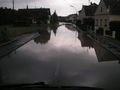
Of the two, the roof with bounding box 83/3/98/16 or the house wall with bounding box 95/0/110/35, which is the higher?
the roof with bounding box 83/3/98/16

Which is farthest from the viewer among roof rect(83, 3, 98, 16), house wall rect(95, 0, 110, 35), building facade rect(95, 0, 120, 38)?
roof rect(83, 3, 98, 16)

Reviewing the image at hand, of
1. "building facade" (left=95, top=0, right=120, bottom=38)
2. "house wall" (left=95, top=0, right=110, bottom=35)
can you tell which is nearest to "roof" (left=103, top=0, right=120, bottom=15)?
"building facade" (left=95, top=0, right=120, bottom=38)

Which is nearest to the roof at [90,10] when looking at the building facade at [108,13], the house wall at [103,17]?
the house wall at [103,17]

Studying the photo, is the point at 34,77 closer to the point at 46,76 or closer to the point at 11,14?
the point at 46,76

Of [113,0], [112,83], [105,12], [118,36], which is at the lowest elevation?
[112,83]

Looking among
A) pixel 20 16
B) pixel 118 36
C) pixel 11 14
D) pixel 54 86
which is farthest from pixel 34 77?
pixel 20 16


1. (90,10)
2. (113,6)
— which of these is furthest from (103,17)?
(90,10)

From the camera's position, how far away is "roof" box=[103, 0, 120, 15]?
34.8 m

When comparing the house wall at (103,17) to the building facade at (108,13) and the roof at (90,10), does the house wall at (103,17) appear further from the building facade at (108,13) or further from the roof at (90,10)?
the roof at (90,10)

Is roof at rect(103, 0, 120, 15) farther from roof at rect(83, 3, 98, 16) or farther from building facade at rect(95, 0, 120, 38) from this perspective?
roof at rect(83, 3, 98, 16)

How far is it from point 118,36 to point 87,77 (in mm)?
16852

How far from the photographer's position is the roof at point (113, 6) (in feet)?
114

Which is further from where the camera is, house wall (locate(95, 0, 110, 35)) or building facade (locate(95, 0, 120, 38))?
Result: house wall (locate(95, 0, 110, 35))

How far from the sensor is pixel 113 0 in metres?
38.3
